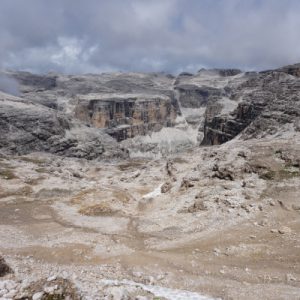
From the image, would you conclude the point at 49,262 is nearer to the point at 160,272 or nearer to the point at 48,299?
the point at 160,272

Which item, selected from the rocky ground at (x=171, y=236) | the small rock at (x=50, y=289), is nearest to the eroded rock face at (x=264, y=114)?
the rocky ground at (x=171, y=236)

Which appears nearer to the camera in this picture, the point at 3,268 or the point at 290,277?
the point at 3,268

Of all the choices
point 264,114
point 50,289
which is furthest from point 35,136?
point 50,289

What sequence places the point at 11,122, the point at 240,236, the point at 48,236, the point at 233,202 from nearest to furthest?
the point at 240,236, the point at 48,236, the point at 233,202, the point at 11,122

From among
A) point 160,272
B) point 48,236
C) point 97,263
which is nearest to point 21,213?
point 48,236

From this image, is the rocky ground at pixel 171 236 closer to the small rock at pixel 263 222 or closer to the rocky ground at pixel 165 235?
the rocky ground at pixel 165 235

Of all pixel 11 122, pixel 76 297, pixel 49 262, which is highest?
pixel 11 122

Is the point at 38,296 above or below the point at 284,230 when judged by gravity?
above

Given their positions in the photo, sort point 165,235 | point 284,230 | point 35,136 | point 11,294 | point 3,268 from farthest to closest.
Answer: point 35,136 < point 165,235 < point 284,230 < point 3,268 < point 11,294

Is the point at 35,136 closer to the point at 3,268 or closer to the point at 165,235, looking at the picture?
the point at 165,235

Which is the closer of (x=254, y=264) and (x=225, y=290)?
(x=225, y=290)

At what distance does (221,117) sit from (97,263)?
479ft

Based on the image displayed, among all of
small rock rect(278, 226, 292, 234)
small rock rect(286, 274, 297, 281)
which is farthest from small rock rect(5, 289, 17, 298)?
small rock rect(278, 226, 292, 234)

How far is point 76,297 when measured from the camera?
1750cm
